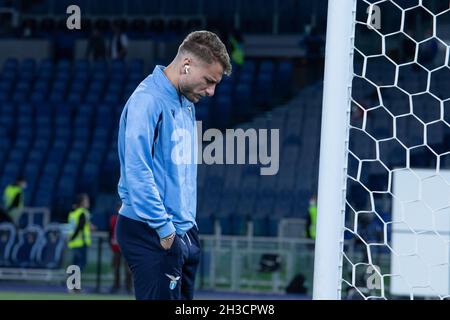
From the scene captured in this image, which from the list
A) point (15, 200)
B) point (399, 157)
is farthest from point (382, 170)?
point (15, 200)

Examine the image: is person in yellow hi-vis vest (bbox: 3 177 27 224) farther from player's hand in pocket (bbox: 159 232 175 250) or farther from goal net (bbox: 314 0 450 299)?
player's hand in pocket (bbox: 159 232 175 250)

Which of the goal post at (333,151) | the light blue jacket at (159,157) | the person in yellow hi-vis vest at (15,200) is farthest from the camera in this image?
the person in yellow hi-vis vest at (15,200)

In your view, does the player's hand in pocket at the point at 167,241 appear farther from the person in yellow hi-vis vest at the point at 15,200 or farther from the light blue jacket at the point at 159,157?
the person in yellow hi-vis vest at the point at 15,200

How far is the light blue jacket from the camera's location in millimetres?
3873

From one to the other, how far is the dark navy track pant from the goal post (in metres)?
0.47

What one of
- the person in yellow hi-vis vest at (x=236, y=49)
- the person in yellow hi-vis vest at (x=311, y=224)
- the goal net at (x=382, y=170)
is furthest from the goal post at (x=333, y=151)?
the person in yellow hi-vis vest at (x=236, y=49)

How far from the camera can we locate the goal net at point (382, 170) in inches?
163

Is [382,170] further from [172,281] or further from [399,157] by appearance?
[172,281]

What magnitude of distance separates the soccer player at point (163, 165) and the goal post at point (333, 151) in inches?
15.5

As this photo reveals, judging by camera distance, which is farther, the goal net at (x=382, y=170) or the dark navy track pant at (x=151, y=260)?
the goal net at (x=382, y=170)

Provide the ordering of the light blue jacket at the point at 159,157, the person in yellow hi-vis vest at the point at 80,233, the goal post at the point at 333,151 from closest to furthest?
the light blue jacket at the point at 159,157 < the goal post at the point at 333,151 < the person in yellow hi-vis vest at the point at 80,233

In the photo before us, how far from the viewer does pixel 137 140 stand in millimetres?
3869

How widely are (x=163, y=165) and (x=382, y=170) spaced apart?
35.3 ft

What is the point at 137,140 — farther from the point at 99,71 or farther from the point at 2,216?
the point at 99,71
